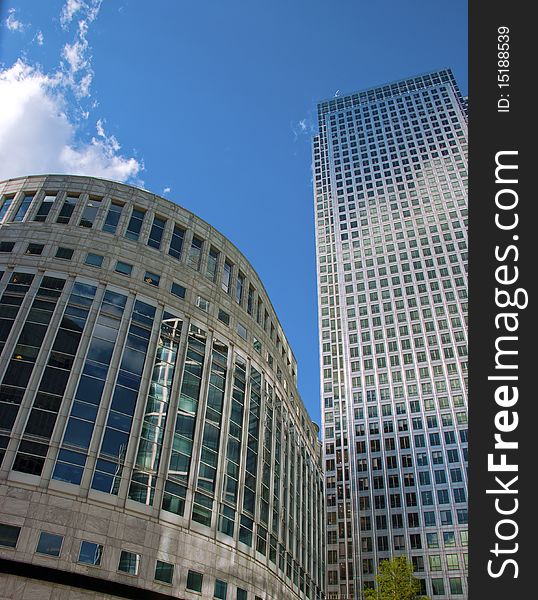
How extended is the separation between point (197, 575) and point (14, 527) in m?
10.8

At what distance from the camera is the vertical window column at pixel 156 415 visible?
31.4 meters

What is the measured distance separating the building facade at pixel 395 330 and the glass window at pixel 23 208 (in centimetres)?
7213

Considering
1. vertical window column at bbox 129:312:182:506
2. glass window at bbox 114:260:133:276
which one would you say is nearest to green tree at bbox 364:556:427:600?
vertical window column at bbox 129:312:182:506

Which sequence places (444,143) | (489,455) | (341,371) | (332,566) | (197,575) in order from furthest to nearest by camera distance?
(444,143)
(341,371)
(332,566)
(197,575)
(489,455)

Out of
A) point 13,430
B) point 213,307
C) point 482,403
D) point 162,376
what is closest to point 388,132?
point 213,307

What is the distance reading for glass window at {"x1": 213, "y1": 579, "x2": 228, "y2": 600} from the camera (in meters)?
32.5

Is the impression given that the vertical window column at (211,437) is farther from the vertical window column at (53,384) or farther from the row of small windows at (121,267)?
the vertical window column at (53,384)

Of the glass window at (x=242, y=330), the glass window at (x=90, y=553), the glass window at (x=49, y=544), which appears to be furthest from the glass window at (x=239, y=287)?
the glass window at (x=49, y=544)

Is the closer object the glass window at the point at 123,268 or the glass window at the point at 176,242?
the glass window at the point at 123,268

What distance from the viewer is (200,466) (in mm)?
34781

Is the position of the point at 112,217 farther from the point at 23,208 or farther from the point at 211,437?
the point at 211,437

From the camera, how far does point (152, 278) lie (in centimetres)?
3944

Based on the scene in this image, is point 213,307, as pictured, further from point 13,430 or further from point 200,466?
point 13,430

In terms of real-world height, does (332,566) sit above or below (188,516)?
above
